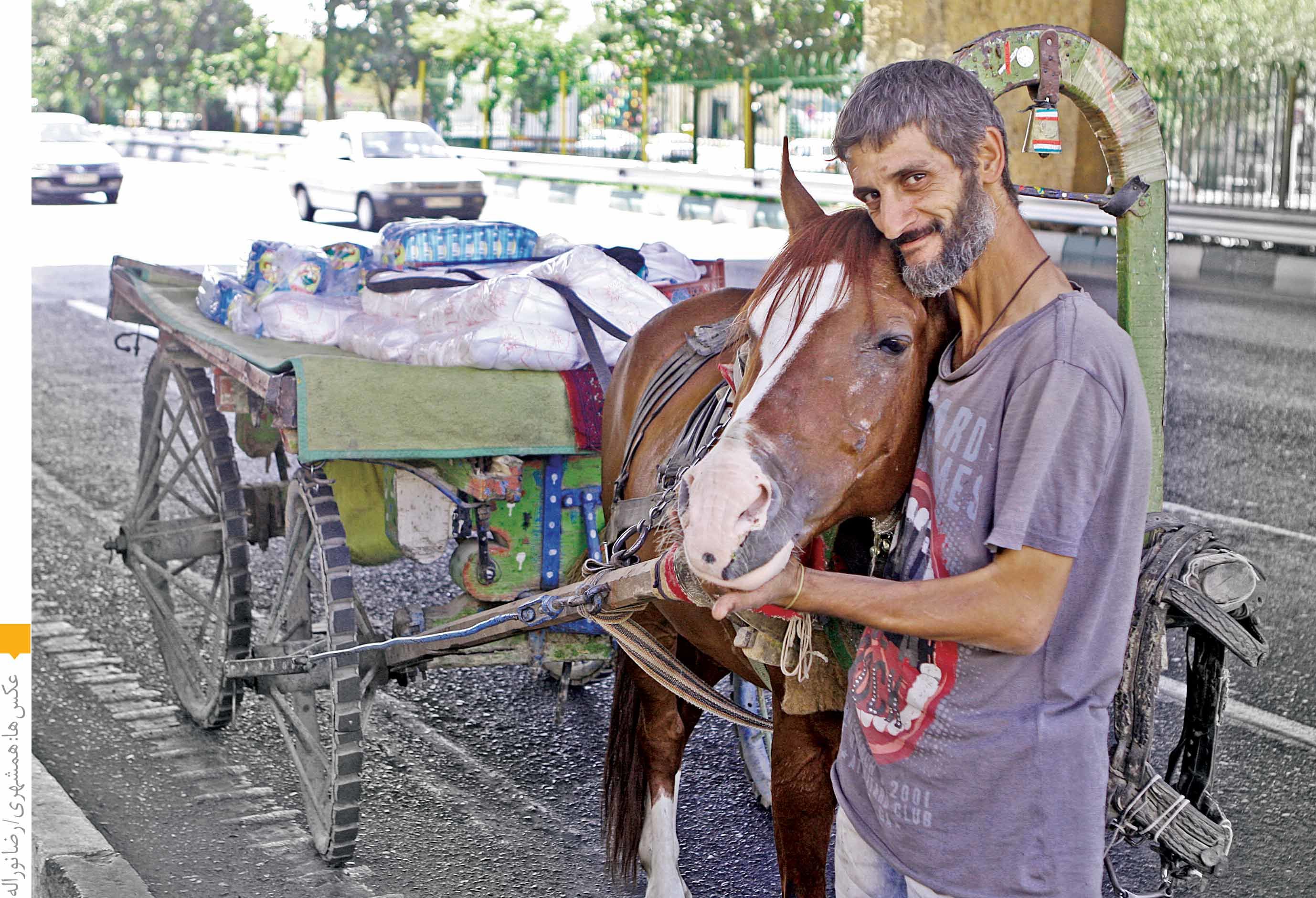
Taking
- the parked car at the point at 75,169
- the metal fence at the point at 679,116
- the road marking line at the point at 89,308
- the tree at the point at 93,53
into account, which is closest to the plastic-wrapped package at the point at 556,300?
the road marking line at the point at 89,308

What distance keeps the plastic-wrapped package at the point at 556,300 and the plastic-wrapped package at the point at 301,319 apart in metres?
0.40

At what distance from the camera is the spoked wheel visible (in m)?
3.60

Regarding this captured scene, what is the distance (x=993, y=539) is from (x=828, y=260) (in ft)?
1.59

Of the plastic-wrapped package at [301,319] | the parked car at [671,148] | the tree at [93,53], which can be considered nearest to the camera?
the plastic-wrapped package at [301,319]

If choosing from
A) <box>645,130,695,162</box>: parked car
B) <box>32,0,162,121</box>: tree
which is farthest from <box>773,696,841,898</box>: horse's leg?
<box>32,0,162,121</box>: tree

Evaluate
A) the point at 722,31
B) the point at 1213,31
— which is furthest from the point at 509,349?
the point at 1213,31

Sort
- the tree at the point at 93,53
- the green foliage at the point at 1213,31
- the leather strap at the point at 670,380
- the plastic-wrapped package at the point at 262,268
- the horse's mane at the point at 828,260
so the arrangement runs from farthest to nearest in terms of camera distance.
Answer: the tree at the point at 93,53 < the green foliage at the point at 1213,31 < the plastic-wrapped package at the point at 262,268 < the leather strap at the point at 670,380 < the horse's mane at the point at 828,260

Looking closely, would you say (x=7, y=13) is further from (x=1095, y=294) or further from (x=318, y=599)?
(x=1095, y=294)

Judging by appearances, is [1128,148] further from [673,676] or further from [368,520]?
[368,520]

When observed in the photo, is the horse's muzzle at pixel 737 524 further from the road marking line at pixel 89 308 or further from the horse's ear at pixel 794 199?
the road marking line at pixel 89 308

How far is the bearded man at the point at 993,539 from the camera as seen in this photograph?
5.98 ft

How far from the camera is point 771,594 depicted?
6.09ft

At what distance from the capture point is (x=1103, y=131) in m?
2.45

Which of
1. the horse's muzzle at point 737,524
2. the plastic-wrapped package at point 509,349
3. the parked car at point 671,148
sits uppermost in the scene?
the parked car at point 671,148
